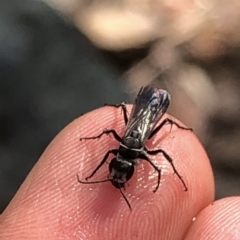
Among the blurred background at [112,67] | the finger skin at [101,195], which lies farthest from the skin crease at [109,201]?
the blurred background at [112,67]

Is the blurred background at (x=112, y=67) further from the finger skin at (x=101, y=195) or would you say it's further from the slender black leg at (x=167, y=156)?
the slender black leg at (x=167, y=156)

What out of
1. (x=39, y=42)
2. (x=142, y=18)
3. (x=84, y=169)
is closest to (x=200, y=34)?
(x=142, y=18)

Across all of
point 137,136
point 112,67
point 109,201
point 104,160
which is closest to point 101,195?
point 109,201

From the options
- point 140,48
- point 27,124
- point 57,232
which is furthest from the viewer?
point 140,48

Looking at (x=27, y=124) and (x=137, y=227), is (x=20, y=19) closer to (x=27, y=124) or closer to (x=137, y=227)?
(x=27, y=124)

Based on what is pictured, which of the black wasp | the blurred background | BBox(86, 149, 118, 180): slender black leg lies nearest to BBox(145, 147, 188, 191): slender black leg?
the black wasp

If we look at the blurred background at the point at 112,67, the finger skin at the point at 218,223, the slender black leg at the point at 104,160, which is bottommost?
the finger skin at the point at 218,223

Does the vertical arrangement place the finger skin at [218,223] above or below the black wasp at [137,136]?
below
